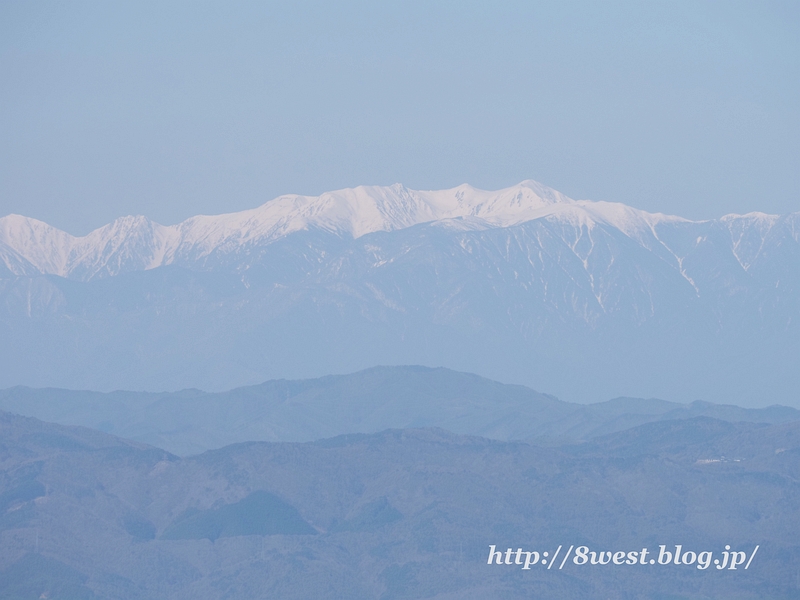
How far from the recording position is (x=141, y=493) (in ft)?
623

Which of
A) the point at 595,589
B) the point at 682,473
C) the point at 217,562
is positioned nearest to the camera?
the point at 595,589

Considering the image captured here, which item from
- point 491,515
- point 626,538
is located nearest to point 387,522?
point 491,515

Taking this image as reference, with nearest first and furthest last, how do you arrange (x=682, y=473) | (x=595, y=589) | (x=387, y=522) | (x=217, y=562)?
(x=595, y=589) < (x=217, y=562) < (x=387, y=522) < (x=682, y=473)

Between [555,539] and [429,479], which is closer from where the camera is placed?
[555,539]

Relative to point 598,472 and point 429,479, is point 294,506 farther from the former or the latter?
point 598,472

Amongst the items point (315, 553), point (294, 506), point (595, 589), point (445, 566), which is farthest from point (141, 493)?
point (595, 589)

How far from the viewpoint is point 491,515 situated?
594 feet

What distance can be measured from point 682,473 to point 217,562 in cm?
5334

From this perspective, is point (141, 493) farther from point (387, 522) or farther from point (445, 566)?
point (445, 566)

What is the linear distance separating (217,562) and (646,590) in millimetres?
39550

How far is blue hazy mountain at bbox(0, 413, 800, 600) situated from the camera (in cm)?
16050

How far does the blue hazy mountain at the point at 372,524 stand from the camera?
16050cm

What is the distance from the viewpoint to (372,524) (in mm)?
179875

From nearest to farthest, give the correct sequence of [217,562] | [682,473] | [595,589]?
[595,589] < [217,562] < [682,473]
